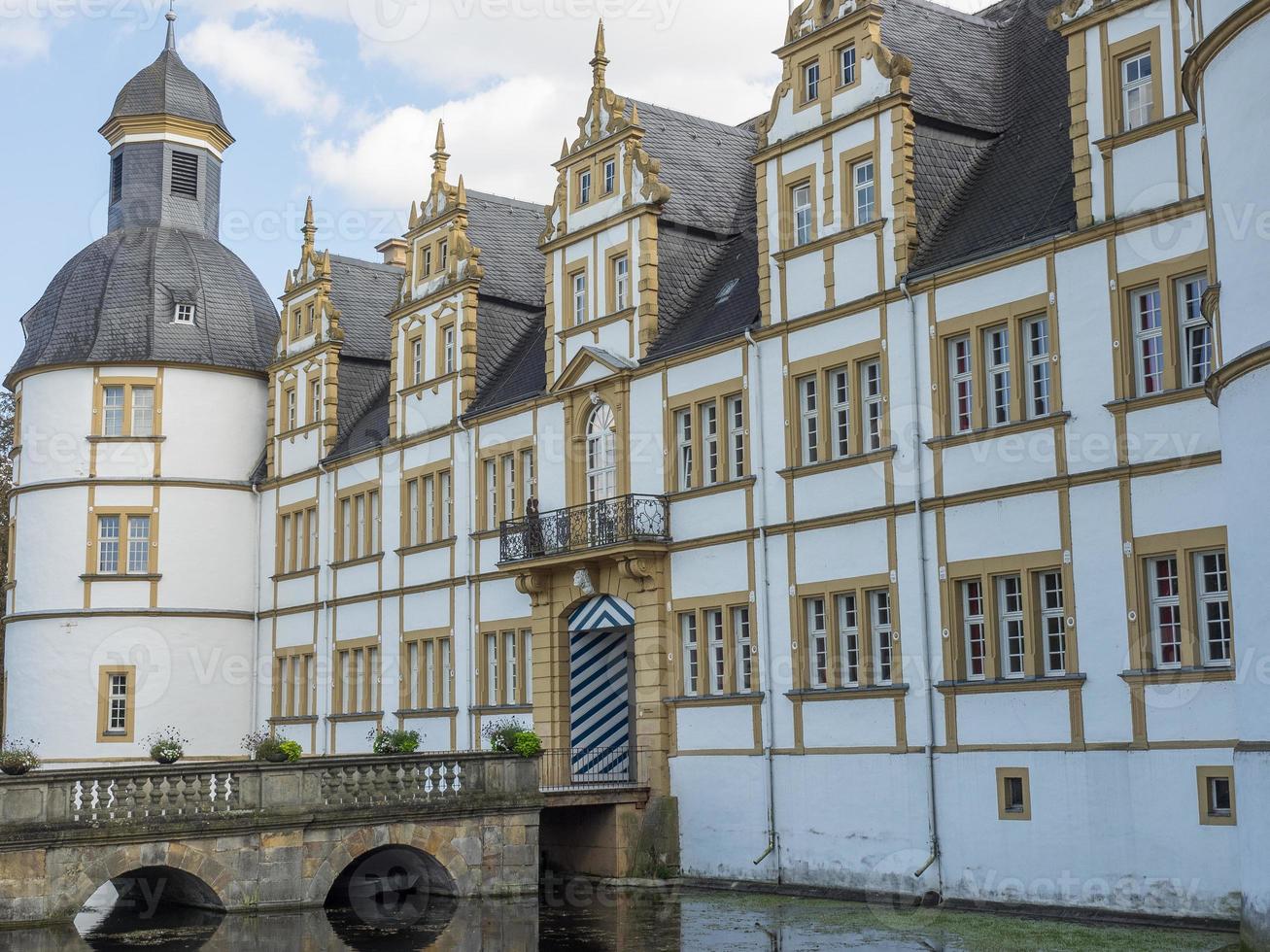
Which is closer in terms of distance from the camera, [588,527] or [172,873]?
[172,873]

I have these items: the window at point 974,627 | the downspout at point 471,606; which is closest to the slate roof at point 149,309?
the downspout at point 471,606

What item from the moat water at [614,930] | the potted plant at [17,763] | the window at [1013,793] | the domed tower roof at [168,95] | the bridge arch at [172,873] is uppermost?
the domed tower roof at [168,95]

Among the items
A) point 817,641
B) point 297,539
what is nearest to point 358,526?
point 297,539

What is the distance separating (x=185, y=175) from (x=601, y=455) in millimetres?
22663

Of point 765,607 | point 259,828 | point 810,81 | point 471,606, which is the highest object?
point 810,81

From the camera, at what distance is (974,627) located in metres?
24.2

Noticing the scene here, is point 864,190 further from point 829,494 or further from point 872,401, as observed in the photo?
point 829,494

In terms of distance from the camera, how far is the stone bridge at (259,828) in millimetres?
23641

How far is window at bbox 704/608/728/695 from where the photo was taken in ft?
93.5

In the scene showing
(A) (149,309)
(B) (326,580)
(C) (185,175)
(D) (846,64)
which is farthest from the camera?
(C) (185,175)

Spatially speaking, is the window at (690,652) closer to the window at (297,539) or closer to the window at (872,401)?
the window at (872,401)

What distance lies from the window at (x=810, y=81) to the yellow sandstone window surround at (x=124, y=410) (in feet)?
74.3

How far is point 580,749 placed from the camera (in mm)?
31500

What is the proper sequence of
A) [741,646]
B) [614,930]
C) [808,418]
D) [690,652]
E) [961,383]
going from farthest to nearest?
[690,652], [741,646], [808,418], [961,383], [614,930]
